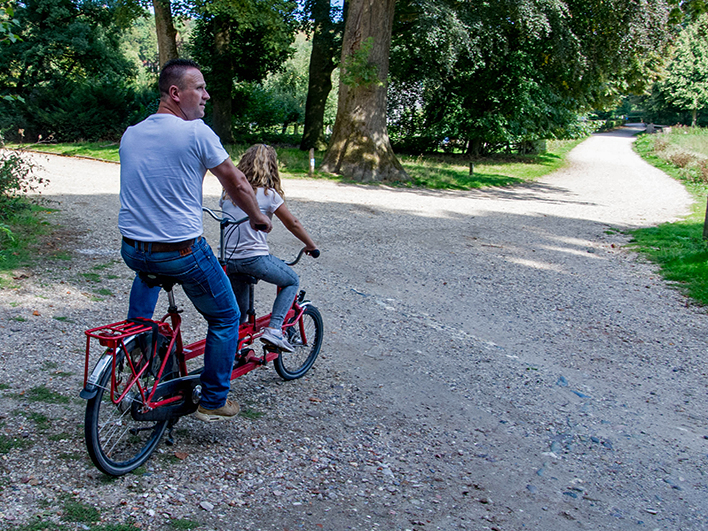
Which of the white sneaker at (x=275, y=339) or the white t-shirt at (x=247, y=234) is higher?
the white t-shirt at (x=247, y=234)

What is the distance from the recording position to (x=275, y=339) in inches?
165

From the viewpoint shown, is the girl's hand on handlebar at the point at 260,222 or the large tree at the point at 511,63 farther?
the large tree at the point at 511,63

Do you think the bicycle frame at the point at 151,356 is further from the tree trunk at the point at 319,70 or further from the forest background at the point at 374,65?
the tree trunk at the point at 319,70

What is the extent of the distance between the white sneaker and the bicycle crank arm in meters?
0.73

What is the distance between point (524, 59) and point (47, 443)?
25004mm

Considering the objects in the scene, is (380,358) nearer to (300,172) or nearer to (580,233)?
(580,233)

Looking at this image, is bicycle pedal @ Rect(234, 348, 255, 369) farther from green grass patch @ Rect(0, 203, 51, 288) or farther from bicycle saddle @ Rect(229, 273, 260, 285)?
green grass patch @ Rect(0, 203, 51, 288)

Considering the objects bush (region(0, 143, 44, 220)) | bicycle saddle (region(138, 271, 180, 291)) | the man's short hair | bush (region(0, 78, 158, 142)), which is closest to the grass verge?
bush (region(0, 78, 158, 142))

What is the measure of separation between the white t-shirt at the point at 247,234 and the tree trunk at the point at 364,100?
43.8ft

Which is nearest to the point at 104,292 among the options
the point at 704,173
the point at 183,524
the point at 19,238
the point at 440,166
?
the point at 19,238

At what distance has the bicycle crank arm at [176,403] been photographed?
3.23m

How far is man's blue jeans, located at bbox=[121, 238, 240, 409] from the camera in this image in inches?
117

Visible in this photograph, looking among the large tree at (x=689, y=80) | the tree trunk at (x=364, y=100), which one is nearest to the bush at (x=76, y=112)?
the tree trunk at (x=364, y=100)

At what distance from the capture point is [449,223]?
12273mm
